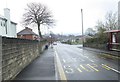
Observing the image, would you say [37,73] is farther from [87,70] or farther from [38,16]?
[38,16]

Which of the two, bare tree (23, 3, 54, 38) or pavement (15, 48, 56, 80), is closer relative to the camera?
pavement (15, 48, 56, 80)

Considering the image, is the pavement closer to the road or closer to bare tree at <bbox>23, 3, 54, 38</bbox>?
the road

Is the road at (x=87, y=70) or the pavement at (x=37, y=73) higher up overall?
the pavement at (x=37, y=73)

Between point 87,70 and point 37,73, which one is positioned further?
point 87,70

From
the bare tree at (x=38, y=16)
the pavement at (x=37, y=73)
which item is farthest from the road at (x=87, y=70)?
the bare tree at (x=38, y=16)

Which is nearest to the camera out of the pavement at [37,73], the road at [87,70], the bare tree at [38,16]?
the pavement at [37,73]

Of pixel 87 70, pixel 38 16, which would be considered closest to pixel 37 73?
pixel 87 70

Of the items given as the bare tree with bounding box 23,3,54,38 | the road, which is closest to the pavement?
the road

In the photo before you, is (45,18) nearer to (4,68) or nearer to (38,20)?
(38,20)

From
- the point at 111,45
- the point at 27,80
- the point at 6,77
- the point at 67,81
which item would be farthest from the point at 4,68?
the point at 111,45

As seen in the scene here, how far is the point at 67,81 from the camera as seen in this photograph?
9.83 m

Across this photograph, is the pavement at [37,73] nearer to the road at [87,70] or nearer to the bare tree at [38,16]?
the road at [87,70]

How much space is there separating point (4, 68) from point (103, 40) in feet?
109

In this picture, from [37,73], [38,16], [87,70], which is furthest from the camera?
[38,16]
